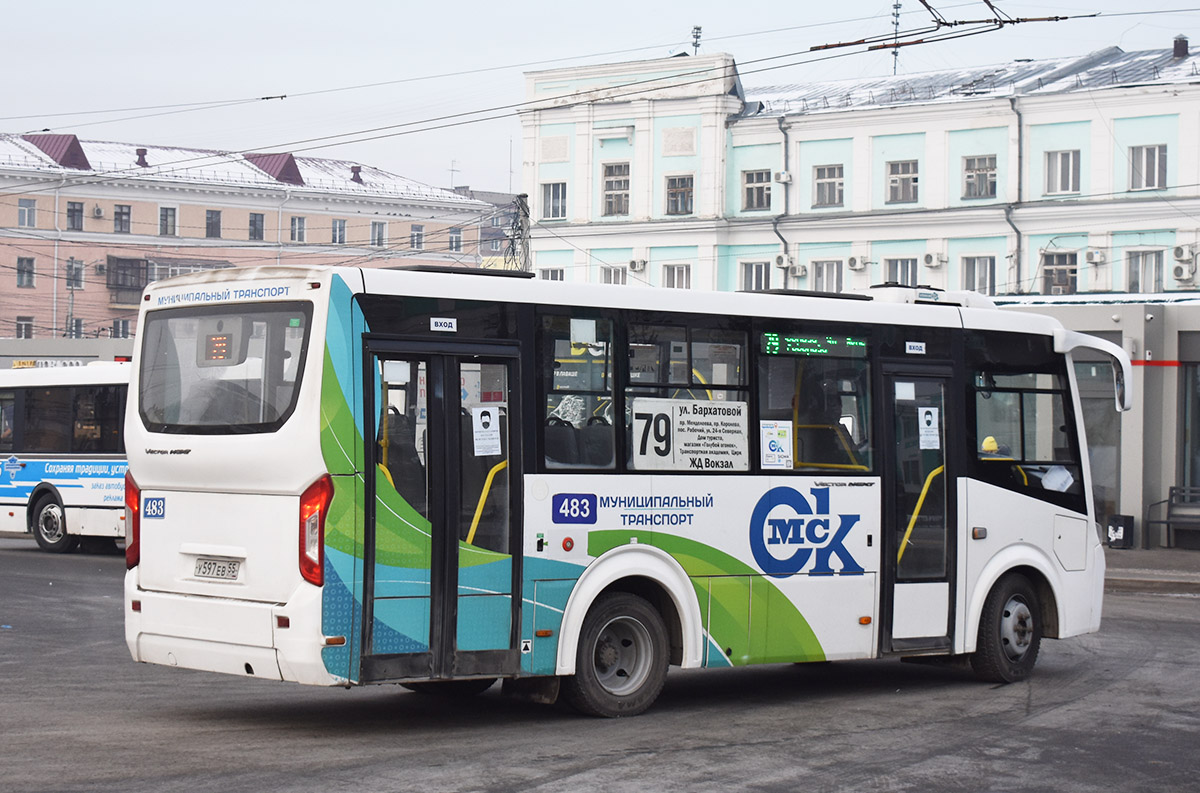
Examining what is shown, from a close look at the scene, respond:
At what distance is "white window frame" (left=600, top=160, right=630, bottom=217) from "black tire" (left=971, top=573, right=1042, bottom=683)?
163ft

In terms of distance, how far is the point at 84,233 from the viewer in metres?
91.5

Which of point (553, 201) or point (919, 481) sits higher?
point (553, 201)

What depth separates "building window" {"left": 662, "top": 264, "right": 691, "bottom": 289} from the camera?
2408 inches

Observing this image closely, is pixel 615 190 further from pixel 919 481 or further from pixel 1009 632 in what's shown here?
pixel 919 481

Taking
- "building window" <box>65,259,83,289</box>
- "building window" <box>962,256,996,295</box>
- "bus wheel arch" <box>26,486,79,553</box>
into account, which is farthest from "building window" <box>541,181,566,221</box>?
"building window" <box>65,259,83,289</box>

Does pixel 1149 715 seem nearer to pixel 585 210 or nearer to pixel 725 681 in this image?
pixel 725 681

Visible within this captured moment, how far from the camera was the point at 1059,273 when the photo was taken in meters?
55.4

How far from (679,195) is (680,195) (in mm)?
37

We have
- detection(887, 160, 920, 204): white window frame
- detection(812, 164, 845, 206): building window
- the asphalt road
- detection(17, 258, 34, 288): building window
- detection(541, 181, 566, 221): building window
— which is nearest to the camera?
the asphalt road

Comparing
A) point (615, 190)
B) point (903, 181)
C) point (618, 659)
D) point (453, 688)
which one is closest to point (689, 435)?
point (618, 659)

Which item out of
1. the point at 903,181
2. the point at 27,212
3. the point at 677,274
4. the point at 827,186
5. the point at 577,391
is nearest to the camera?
the point at 577,391

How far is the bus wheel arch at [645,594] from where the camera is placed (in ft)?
33.2

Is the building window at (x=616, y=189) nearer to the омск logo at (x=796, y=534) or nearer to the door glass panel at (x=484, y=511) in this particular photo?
the омск logo at (x=796, y=534)

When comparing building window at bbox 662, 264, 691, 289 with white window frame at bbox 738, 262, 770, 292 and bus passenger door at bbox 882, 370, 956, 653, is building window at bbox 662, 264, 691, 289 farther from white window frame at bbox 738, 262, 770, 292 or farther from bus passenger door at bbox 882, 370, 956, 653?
bus passenger door at bbox 882, 370, 956, 653
